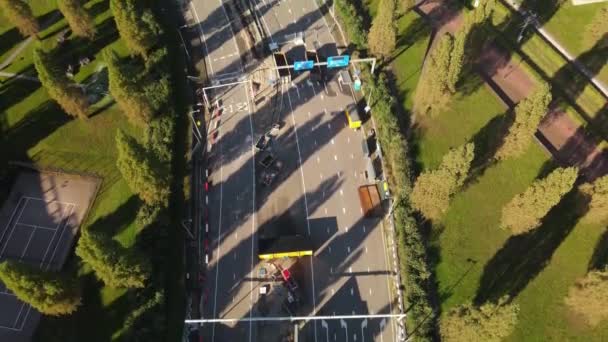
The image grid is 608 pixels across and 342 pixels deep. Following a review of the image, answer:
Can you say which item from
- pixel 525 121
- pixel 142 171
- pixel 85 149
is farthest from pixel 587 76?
pixel 85 149

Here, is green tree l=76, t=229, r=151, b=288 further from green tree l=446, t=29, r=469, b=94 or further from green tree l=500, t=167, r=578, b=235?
green tree l=446, t=29, r=469, b=94

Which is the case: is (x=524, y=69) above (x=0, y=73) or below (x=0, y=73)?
below

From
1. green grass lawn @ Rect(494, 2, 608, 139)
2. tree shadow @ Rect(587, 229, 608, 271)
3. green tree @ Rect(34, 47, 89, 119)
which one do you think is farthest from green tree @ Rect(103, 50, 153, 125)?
tree shadow @ Rect(587, 229, 608, 271)

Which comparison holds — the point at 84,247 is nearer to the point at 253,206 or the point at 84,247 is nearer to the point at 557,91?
the point at 253,206

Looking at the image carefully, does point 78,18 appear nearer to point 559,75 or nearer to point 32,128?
point 32,128

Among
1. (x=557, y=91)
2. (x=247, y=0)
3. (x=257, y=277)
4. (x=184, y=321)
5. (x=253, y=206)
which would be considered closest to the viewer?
Answer: (x=184, y=321)

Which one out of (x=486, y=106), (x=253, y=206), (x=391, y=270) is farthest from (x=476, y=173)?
(x=253, y=206)

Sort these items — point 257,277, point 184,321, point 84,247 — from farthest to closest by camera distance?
point 257,277 < point 184,321 < point 84,247
